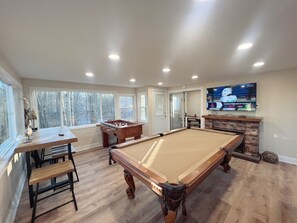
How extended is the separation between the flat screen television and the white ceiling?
1.53 meters

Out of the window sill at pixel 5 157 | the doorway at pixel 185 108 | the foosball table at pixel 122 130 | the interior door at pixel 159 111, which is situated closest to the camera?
the window sill at pixel 5 157

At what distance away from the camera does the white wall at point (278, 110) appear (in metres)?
3.17

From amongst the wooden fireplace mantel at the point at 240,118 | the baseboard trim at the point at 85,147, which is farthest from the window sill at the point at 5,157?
the wooden fireplace mantel at the point at 240,118

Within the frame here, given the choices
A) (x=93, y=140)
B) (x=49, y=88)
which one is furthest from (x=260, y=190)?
(x=49, y=88)

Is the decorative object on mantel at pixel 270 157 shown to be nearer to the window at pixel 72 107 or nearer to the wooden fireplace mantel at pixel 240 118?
the wooden fireplace mantel at pixel 240 118

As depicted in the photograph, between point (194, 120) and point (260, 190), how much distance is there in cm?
348

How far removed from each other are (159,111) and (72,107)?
347cm

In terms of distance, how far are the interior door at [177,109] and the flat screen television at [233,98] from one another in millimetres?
1443

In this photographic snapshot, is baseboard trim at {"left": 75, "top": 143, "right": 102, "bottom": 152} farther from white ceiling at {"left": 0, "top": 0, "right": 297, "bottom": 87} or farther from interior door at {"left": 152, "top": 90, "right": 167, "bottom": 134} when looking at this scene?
white ceiling at {"left": 0, "top": 0, "right": 297, "bottom": 87}

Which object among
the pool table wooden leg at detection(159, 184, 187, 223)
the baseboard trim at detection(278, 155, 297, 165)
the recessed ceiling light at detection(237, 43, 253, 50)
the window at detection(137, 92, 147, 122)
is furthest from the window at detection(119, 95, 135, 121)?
the baseboard trim at detection(278, 155, 297, 165)

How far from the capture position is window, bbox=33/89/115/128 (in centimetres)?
399

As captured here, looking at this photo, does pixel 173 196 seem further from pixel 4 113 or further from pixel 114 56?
pixel 4 113

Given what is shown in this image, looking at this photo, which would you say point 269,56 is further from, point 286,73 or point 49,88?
point 49,88

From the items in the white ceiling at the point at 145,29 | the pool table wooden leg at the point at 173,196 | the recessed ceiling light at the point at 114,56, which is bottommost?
the pool table wooden leg at the point at 173,196
